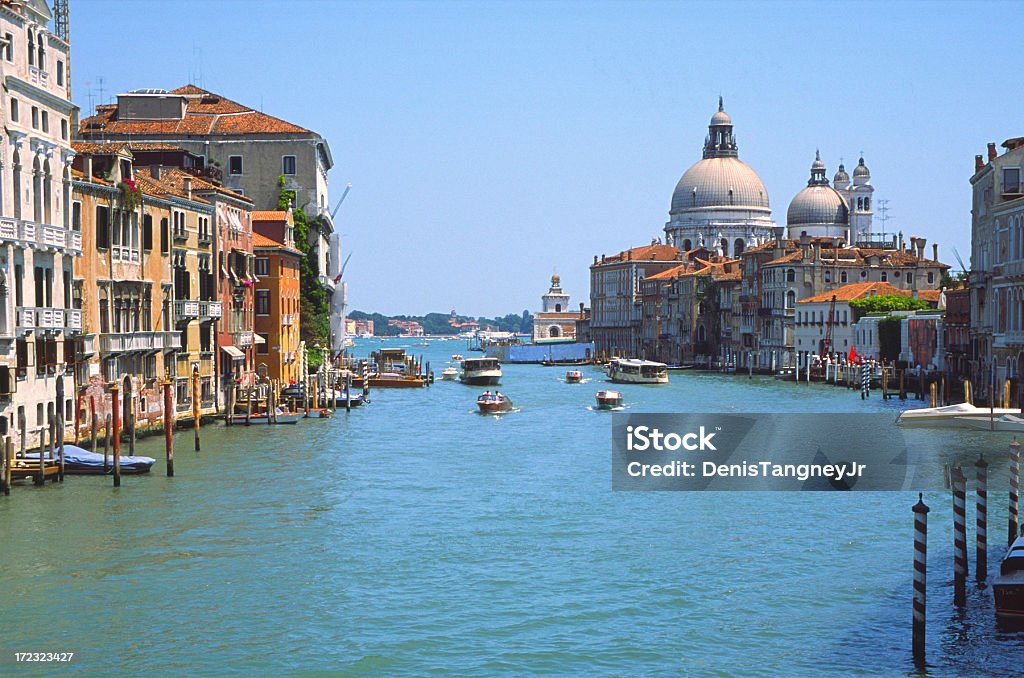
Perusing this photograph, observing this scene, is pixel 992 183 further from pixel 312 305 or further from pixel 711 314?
pixel 711 314

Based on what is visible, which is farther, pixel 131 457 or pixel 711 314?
pixel 711 314

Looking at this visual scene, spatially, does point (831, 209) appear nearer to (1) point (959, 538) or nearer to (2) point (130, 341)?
(2) point (130, 341)

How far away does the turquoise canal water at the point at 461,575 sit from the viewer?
13.1 m

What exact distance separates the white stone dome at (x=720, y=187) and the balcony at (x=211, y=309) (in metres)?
89.6

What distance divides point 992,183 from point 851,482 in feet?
56.5

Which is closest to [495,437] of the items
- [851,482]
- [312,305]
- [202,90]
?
[851,482]

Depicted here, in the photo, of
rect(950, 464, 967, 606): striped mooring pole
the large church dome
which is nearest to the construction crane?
the large church dome

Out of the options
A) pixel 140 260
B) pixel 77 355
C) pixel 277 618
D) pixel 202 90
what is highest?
pixel 202 90

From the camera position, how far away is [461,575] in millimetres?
16266

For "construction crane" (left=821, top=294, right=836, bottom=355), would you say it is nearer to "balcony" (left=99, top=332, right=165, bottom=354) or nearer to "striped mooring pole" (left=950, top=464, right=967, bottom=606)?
"balcony" (left=99, top=332, right=165, bottom=354)

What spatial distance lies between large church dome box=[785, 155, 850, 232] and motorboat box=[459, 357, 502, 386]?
46.0m

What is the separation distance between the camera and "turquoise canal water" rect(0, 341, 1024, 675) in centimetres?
1312

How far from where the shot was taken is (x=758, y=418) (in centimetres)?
3797

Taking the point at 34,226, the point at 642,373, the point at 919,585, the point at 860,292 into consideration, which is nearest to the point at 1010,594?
the point at 919,585
